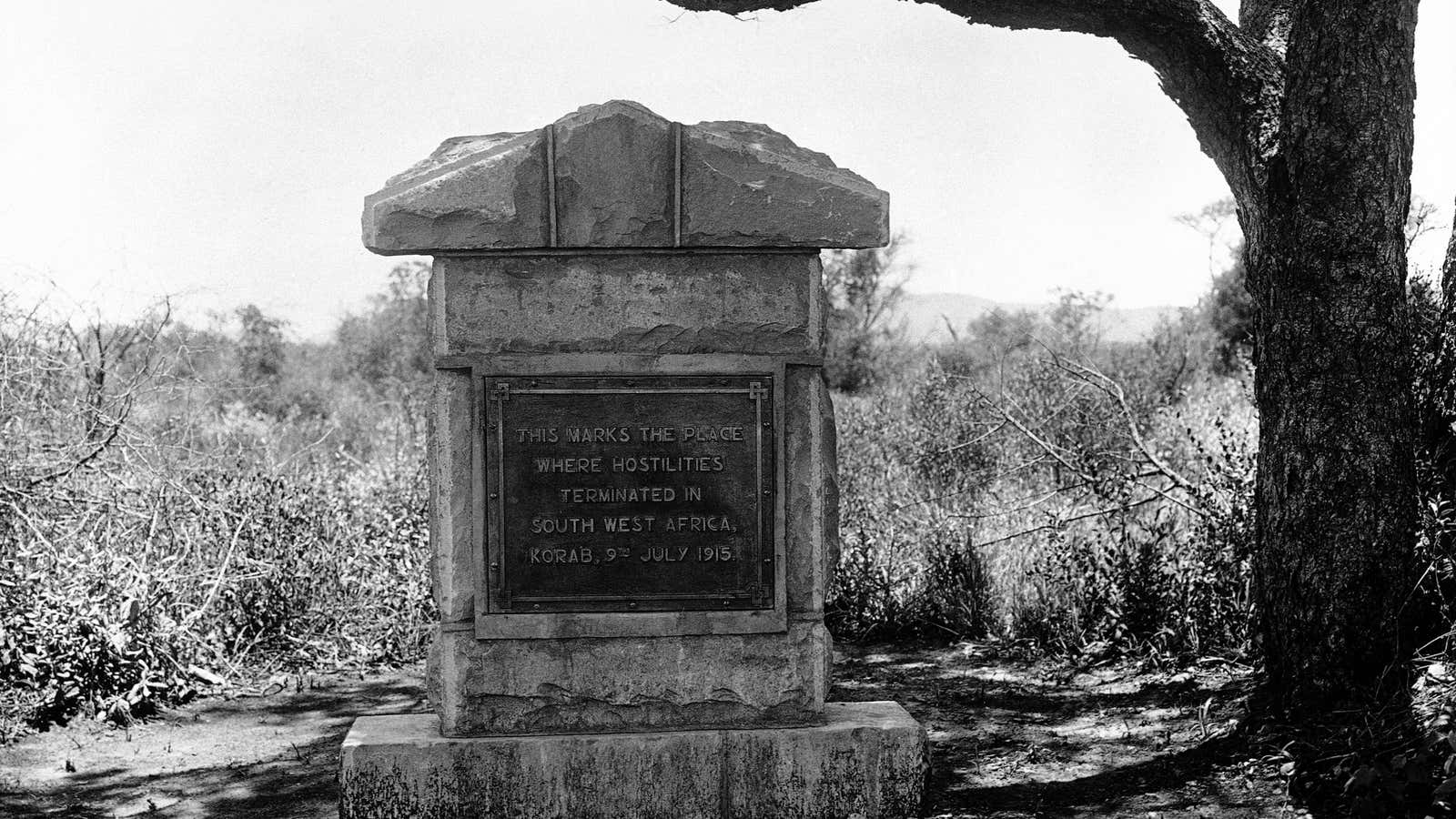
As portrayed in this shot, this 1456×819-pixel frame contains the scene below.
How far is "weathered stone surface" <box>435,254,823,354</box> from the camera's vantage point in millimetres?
4242

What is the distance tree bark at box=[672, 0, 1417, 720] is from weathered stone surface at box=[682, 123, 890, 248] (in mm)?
1969

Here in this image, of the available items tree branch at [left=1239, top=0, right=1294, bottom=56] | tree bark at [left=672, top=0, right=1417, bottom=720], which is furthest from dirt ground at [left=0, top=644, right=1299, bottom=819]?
tree branch at [left=1239, top=0, right=1294, bottom=56]

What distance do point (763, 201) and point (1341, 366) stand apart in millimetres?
2404

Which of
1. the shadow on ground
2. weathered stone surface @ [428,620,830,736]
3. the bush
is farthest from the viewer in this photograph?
the bush

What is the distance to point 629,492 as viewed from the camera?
→ 432cm

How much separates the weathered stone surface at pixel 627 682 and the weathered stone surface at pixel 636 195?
4.11 ft

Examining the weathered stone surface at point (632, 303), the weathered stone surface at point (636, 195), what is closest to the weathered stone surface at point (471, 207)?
the weathered stone surface at point (636, 195)

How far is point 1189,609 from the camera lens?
662cm

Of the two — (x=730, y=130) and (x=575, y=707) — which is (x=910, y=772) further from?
(x=730, y=130)

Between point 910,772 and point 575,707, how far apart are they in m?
1.10

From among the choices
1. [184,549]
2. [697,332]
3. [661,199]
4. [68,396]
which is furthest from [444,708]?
[68,396]

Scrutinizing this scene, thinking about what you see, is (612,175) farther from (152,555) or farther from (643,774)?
(152,555)

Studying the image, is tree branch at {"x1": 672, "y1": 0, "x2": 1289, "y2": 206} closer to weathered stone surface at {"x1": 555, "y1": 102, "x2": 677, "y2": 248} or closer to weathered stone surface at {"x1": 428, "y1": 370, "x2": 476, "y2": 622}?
weathered stone surface at {"x1": 555, "y1": 102, "x2": 677, "y2": 248}

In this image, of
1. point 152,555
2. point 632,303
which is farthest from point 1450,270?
point 152,555
